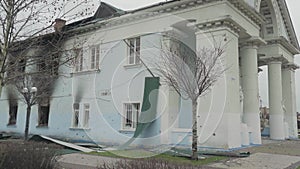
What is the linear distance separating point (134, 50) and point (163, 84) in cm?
324

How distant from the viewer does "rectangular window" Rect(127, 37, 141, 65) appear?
18.4m

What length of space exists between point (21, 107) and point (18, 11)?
63.9 ft

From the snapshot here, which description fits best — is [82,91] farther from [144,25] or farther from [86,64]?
[144,25]

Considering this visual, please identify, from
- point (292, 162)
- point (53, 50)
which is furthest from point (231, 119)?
point (53, 50)

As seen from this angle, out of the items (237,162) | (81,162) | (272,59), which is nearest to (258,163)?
(237,162)

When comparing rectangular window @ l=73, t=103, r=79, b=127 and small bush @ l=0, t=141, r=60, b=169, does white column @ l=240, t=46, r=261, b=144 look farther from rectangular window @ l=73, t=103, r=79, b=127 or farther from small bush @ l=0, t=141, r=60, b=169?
small bush @ l=0, t=141, r=60, b=169

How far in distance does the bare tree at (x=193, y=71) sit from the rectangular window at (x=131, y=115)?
10.3 feet

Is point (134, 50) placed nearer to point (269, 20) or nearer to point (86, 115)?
point (86, 115)

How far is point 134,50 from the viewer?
18562 millimetres

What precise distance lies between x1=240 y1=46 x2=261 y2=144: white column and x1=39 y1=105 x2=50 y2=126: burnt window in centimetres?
1445

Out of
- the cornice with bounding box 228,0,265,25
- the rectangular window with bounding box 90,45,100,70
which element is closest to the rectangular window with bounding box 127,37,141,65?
the rectangular window with bounding box 90,45,100,70

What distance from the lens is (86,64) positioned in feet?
67.8

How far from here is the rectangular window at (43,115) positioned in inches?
917

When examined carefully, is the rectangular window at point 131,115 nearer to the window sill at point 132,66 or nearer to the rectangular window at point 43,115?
the window sill at point 132,66
